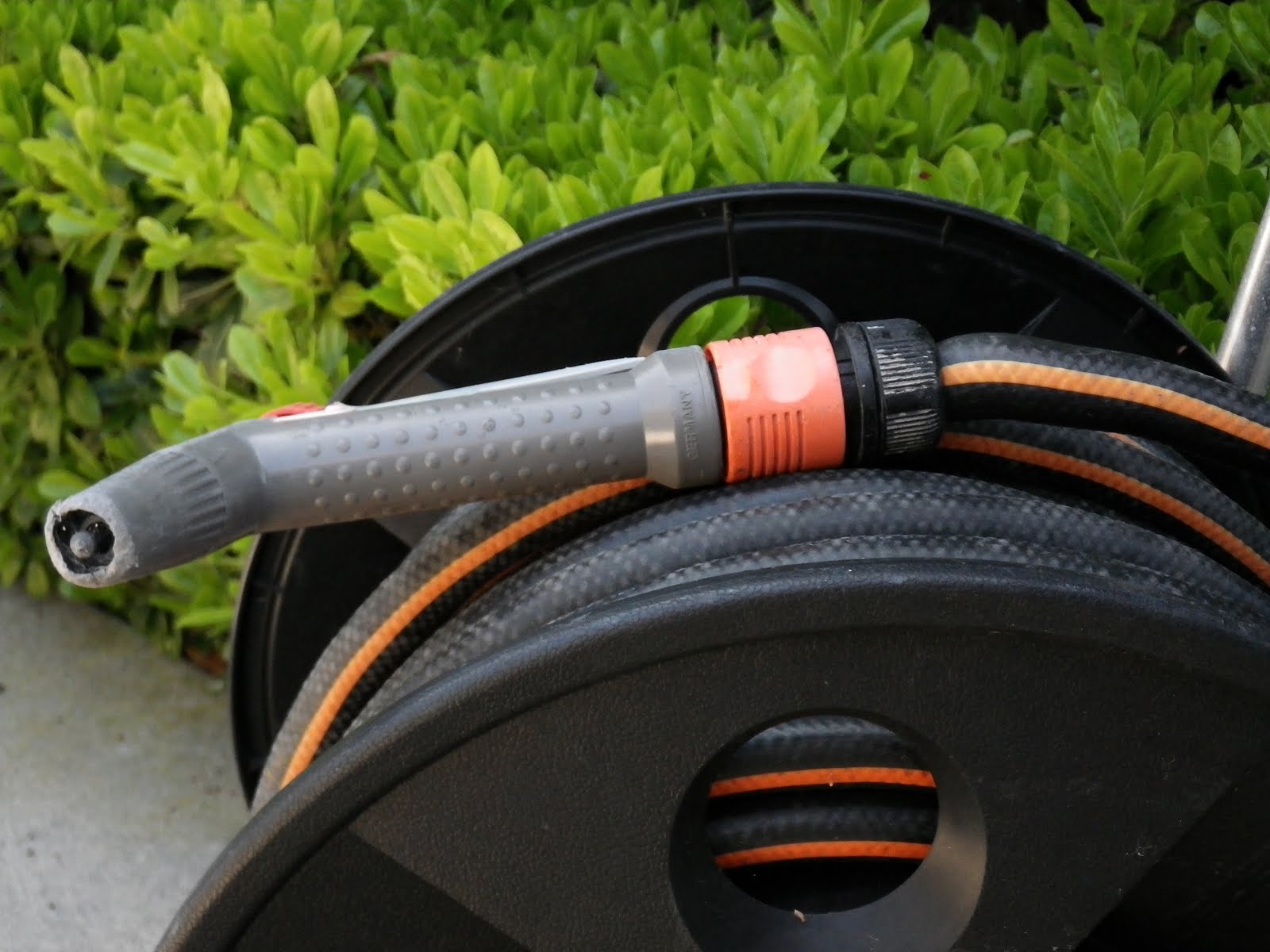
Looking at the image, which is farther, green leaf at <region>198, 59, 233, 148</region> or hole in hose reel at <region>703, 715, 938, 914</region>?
green leaf at <region>198, 59, 233, 148</region>

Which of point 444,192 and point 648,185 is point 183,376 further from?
point 648,185

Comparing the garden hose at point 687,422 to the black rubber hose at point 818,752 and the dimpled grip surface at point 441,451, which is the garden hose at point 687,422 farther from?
the black rubber hose at point 818,752

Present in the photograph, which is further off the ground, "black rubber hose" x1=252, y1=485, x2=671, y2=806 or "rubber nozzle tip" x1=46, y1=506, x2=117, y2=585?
"rubber nozzle tip" x1=46, y1=506, x2=117, y2=585

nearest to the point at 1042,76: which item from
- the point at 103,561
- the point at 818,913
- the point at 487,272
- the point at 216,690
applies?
the point at 487,272

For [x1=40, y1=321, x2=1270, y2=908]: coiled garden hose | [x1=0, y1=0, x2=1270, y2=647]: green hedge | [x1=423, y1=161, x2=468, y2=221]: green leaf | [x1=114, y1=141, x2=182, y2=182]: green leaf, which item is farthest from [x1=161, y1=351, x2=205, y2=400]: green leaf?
[x1=40, y1=321, x2=1270, y2=908]: coiled garden hose

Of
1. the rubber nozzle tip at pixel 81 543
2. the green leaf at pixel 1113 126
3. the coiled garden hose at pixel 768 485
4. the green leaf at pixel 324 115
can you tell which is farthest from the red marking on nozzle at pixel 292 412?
the green leaf at pixel 1113 126

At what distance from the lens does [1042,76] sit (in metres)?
1.76

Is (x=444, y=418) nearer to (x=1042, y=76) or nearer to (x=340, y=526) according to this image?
(x=340, y=526)

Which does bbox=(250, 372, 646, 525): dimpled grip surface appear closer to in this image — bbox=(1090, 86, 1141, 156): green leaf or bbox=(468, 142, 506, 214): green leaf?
bbox=(468, 142, 506, 214): green leaf

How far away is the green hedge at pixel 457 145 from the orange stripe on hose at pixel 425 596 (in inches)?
12.6

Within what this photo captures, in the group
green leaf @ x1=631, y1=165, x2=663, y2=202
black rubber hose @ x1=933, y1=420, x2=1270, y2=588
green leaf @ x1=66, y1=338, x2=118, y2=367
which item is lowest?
green leaf @ x1=66, y1=338, x2=118, y2=367

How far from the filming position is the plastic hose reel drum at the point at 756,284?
4.13 ft

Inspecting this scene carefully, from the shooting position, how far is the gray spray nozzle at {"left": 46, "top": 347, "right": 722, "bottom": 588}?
0.93m

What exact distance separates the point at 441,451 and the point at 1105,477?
0.56 metres
